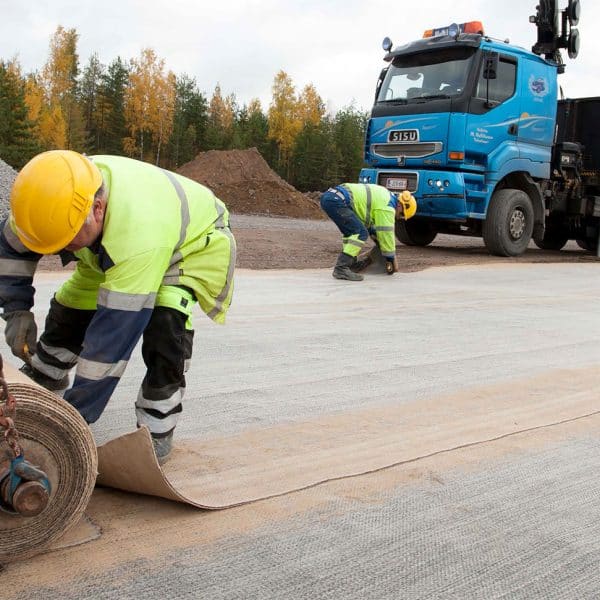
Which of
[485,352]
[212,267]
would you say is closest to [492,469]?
[212,267]

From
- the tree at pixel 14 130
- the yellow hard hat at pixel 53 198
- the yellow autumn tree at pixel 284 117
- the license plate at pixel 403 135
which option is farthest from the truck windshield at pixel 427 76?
the yellow autumn tree at pixel 284 117

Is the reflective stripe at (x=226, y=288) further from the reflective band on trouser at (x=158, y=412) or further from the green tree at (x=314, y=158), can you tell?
the green tree at (x=314, y=158)

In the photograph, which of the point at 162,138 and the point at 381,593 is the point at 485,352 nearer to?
the point at 381,593

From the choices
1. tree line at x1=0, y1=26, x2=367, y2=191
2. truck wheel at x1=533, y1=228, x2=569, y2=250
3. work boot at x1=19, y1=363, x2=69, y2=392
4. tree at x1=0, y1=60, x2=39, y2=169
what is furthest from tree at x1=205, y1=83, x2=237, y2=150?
work boot at x1=19, y1=363, x2=69, y2=392

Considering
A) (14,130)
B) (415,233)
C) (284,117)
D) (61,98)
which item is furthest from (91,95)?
(415,233)

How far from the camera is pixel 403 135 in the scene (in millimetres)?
10742

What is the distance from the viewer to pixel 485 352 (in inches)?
199

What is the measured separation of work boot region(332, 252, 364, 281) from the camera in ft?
28.1

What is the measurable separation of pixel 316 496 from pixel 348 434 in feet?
2.36

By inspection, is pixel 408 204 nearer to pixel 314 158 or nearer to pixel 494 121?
pixel 494 121

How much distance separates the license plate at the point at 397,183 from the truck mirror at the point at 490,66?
1.89m

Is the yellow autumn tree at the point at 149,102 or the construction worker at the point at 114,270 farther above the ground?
the yellow autumn tree at the point at 149,102

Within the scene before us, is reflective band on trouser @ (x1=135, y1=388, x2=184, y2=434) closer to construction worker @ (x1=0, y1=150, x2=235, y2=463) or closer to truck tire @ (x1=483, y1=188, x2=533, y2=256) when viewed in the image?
construction worker @ (x1=0, y1=150, x2=235, y2=463)

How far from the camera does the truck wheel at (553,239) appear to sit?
573 inches
